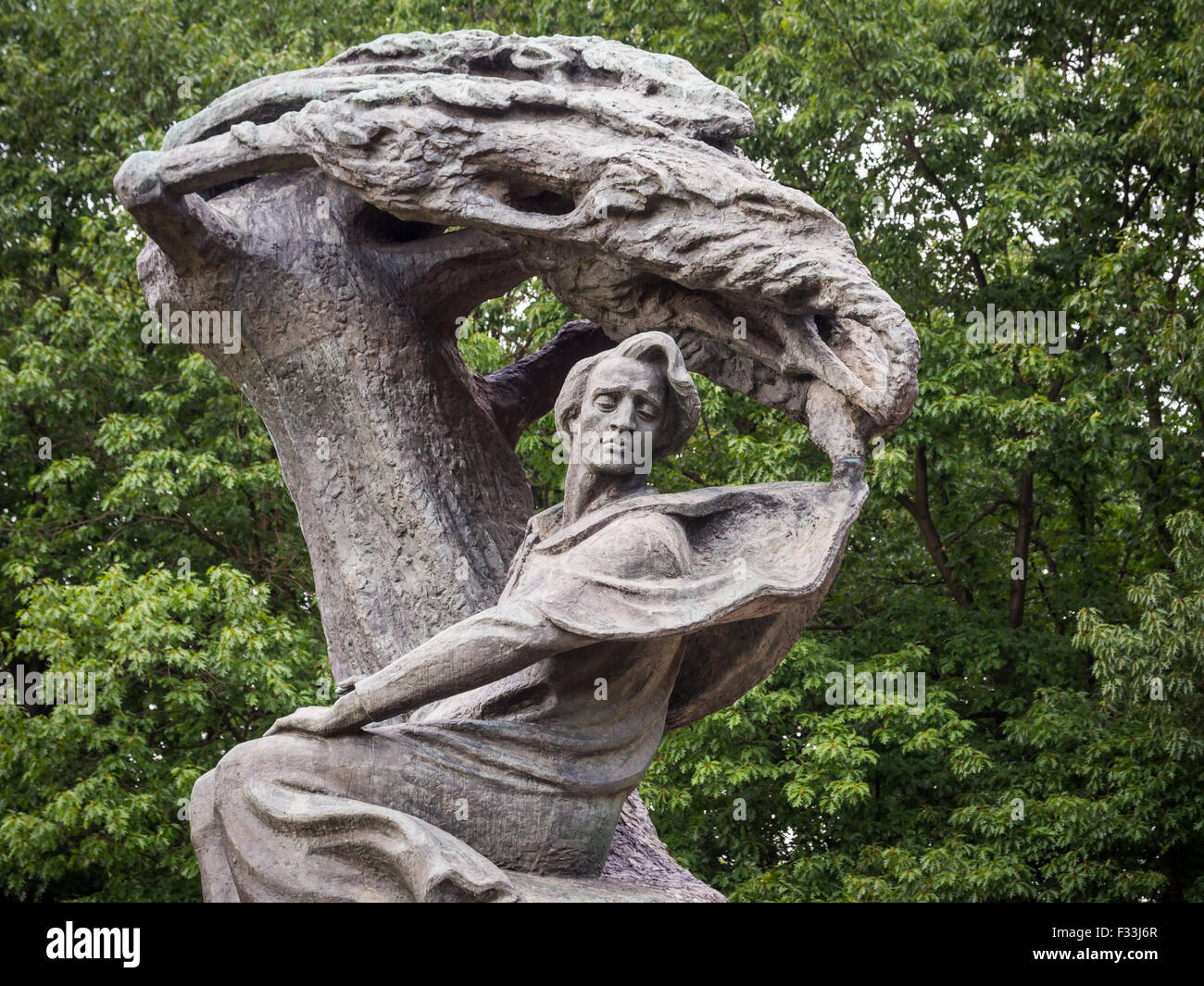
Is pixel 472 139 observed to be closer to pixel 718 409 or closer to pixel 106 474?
pixel 718 409

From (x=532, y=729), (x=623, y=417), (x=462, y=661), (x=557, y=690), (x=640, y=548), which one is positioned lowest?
(x=532, y=729)

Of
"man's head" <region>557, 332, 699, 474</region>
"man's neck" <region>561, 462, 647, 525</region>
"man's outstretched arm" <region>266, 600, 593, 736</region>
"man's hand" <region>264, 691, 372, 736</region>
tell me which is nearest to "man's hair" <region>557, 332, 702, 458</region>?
"man's head" <region>557, 332, 699, 474</region>

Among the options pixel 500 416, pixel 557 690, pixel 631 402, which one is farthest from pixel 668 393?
pixel 500 416

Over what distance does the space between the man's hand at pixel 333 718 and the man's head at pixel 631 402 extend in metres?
1.12

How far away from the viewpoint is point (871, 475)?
12.7 m

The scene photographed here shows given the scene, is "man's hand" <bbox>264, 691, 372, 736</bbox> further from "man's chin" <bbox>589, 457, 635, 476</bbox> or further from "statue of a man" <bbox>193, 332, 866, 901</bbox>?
"man's chin" <bbox>589, 457, 635, 476</bbox>

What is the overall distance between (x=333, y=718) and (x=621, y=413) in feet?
4.40

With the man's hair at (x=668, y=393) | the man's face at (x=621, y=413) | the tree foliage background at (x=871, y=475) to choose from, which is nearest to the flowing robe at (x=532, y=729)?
the man's face at (x=621, y=413)

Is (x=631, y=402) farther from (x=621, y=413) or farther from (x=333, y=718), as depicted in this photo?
(x=333, y=718)

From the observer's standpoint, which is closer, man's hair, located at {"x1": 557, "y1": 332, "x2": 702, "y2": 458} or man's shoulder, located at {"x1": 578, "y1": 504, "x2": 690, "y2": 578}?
man's shoulder, located at {"x1": 578, "y1": 504, "x2": 690, "y2": 578}

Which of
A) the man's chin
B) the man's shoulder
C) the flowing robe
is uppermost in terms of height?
the man's chin

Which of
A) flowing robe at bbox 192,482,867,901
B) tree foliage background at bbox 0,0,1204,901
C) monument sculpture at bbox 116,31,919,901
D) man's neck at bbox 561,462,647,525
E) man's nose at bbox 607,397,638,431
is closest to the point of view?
flowing robe at bbox 192,482,867,901

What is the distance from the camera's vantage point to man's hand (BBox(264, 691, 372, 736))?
16.8 feet

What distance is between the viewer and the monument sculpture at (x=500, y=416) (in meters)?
5.16
